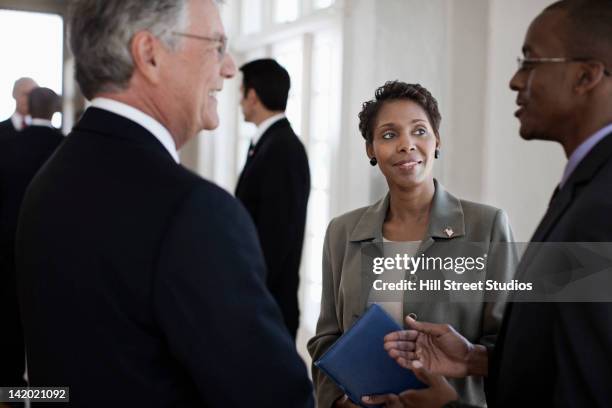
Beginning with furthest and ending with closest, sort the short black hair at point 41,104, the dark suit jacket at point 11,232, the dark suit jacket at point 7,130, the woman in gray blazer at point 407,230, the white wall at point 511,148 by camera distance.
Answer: the short black hair at point 41,104 → the dark suit jacket at point 7,130 → the dark suit jacket at point 11,232 → the white wall at point 511,148 → the woman in gray blazer at point 407,230

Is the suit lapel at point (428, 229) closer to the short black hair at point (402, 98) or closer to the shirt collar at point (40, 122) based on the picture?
the short black hair at point (402, 98)

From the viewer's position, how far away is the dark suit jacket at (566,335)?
111 cm

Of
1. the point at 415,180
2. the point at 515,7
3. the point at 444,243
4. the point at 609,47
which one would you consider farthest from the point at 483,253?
A: the point at 515,7

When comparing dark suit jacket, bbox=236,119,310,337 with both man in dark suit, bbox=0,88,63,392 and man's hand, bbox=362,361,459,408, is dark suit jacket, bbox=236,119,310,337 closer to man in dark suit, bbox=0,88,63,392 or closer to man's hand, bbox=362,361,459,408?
man in dark suit, bbox=0,88,63,392

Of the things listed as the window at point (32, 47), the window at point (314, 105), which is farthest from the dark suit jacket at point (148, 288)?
the window at point (32, 47)

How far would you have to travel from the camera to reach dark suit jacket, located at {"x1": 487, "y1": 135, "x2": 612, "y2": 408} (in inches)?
43.8

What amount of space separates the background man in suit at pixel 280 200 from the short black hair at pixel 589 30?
2083 millimetres

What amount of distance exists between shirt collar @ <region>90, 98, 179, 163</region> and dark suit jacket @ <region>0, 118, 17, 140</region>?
305 centimetres

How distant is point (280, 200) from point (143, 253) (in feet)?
7.28

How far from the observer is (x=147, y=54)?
3.91ft

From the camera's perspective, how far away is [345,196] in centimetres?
311

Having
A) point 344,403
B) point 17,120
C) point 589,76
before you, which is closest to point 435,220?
point 344,403

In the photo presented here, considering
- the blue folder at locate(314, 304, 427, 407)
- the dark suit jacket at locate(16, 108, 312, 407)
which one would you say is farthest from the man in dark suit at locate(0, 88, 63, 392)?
the dark suit jacket at locate(16, 108, 312, 407)

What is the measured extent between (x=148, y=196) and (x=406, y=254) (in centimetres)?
90
